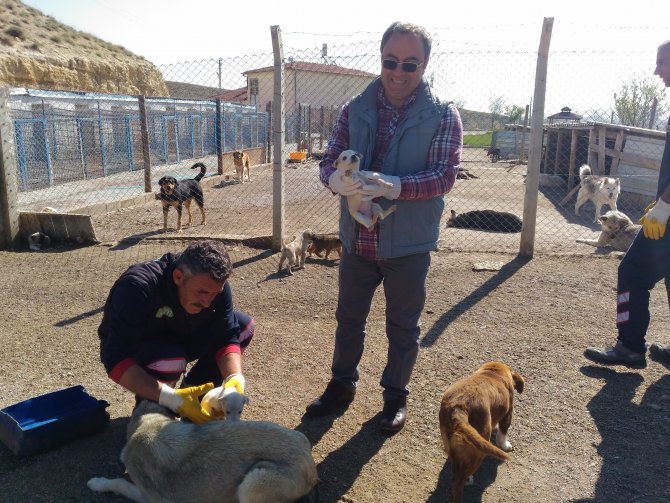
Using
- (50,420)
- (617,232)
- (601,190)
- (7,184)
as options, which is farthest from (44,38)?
(50,420)

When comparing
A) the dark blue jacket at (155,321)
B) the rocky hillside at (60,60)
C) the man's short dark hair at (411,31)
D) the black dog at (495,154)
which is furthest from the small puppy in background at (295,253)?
the black dog at (495,154)

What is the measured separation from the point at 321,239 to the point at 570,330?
3.01m

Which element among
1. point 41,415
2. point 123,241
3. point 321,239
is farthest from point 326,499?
point 123,241

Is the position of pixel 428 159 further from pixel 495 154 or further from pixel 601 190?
pixel 495 154

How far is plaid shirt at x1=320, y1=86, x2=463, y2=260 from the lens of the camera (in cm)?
269

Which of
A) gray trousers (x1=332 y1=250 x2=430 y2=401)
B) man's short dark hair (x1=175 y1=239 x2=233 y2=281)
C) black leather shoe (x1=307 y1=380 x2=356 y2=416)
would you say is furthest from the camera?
black leather shoe (x1=307 y1=380 x2=356 y2=416)

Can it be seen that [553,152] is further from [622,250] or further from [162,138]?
[162,138]

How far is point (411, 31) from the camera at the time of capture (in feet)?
8.75

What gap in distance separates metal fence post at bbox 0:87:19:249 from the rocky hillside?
46.4 feet

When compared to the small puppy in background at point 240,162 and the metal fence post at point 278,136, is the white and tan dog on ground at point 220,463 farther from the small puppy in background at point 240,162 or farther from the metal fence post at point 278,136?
the small puppy in background at point 240,162

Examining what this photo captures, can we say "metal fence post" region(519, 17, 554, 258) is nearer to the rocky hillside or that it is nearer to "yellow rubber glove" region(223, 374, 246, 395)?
"yellow rubber glove" region(223, 374, 246, 395)

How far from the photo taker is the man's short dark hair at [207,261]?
2.45 metres

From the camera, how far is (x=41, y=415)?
2.96 metres

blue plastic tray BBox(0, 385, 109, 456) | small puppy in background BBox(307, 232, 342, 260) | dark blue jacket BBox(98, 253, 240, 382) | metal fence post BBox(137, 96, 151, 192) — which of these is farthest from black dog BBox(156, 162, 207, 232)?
dark blue jacket BBox(98, 253, 240, 382)
